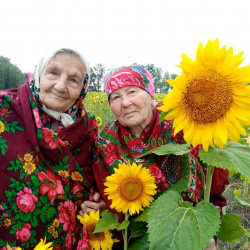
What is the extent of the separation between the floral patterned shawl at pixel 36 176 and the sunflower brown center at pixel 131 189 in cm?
48

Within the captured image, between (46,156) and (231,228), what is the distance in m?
0.94

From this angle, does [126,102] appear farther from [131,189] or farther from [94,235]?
[94,235]

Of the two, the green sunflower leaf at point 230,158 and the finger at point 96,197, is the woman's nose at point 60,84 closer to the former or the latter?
the finger at point 96,197

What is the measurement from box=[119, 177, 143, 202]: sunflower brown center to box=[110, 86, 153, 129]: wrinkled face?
0.40 meters

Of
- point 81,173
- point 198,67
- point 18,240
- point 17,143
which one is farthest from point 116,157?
point 198,67

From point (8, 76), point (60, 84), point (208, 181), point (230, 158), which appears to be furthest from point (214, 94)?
point (8, 76)

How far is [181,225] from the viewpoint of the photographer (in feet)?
2.54

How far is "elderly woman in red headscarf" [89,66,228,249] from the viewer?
54.0 inches

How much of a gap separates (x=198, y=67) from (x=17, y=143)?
983 millimetres

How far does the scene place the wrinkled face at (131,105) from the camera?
141cm

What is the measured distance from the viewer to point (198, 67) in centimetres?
79

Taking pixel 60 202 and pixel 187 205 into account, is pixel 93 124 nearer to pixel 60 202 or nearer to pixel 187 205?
pixel 60 202

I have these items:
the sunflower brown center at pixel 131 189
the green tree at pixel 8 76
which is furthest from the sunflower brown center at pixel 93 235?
the green tree at pixel 8 76

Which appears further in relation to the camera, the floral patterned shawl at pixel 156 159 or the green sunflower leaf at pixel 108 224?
the floral patterned shawl at pixel 156 159
